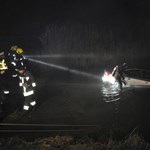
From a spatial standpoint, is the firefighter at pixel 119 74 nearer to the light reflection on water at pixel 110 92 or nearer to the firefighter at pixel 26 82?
the light reflection on water at pixel 110 92

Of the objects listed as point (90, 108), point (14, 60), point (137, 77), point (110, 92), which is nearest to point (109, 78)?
point (110, 92)

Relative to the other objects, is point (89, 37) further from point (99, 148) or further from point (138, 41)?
point (99, 148)

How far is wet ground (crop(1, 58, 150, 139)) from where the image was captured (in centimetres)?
1119

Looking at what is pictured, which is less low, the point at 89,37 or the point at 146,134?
the point at 89,37

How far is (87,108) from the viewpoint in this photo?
13.4 m

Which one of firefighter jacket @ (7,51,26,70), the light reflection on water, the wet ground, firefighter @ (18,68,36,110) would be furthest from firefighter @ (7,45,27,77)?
the light reflection on water

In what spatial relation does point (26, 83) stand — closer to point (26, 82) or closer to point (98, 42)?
point (26, 82)

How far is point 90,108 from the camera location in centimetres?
1340

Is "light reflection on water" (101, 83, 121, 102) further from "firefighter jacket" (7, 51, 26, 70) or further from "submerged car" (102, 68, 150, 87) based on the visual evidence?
"firefighter jacket" (7, 51, 26, 70)

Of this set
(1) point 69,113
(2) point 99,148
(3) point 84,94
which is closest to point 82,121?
(1) point 69,113

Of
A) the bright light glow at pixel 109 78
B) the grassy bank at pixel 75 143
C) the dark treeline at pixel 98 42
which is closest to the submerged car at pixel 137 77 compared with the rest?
A: the bright light glow at pixel 109 78

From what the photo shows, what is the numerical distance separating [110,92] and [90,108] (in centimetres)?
361

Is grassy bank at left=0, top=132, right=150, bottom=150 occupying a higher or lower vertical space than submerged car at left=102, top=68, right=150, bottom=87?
lower

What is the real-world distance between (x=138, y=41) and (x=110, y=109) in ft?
71.1
